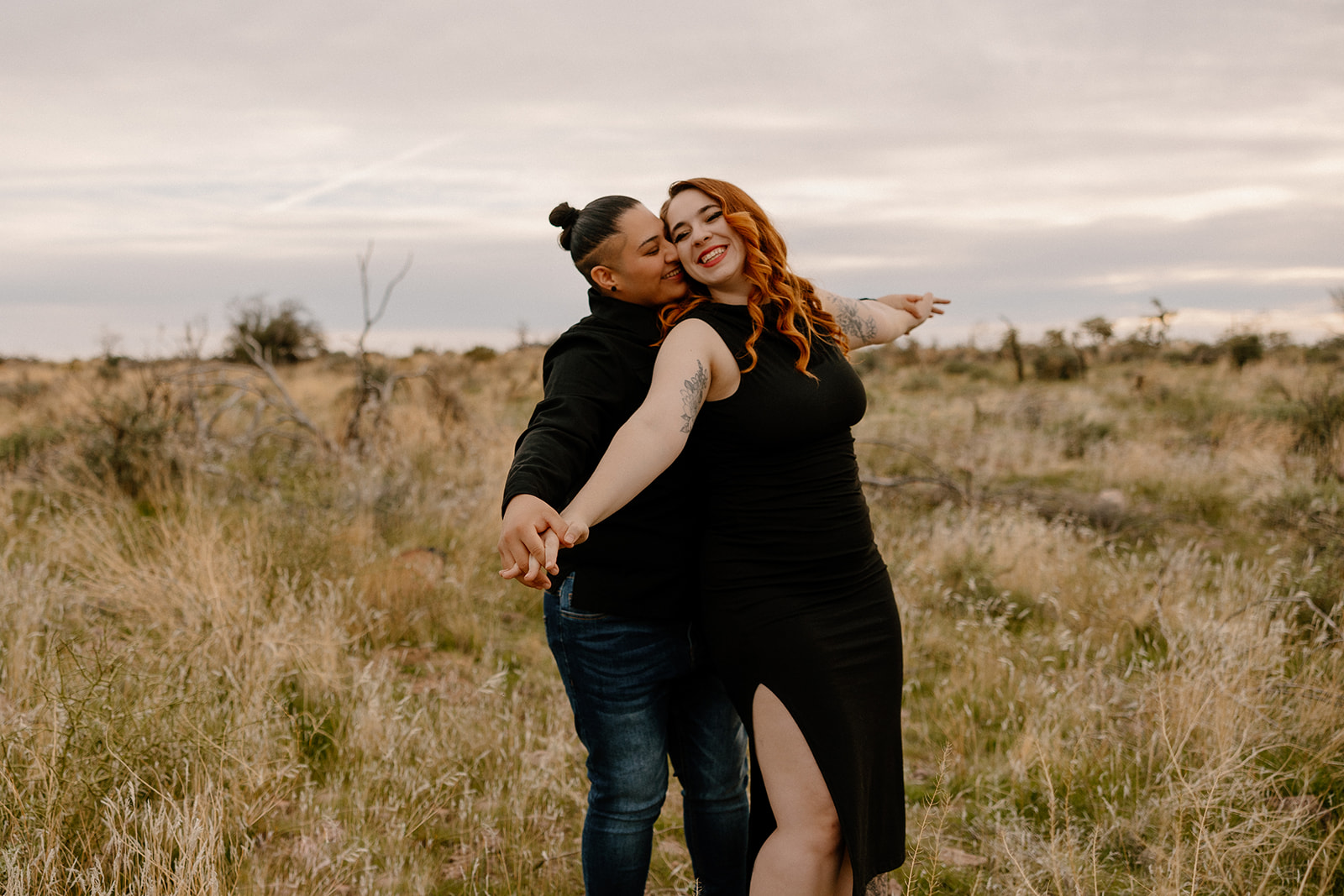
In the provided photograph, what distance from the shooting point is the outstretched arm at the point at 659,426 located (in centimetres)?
184

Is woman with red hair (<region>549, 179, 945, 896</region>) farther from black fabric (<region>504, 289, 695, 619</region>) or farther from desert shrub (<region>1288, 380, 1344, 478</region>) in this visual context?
desert shrub (<region>1288, 380, 1344, 478</region>)

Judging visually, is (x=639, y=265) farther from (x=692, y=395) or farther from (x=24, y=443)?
(x=24, y=443)

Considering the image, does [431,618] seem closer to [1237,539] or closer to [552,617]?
[552,617]

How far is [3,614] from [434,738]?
2.22 m

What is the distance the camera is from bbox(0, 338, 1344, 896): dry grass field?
2678 millimetres

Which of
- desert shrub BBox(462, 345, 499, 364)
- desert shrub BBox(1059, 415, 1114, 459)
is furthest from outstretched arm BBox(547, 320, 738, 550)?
desert shrub BBox(462, 345, 499, 364)

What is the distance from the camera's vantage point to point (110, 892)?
224cm

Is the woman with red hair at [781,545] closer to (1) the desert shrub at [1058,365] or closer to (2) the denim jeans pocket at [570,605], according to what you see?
(2) the denim jeans pocket at [570,605]

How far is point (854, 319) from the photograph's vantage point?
2.73 metres

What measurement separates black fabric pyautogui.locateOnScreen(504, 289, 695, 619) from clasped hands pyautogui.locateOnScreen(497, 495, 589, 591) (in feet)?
1.05

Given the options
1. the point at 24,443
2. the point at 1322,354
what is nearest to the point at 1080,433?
the point at 24,443

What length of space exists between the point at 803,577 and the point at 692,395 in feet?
1.76

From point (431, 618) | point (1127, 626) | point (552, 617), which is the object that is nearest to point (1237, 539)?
point (1127, 626)

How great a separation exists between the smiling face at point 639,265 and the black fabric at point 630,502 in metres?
0.04
